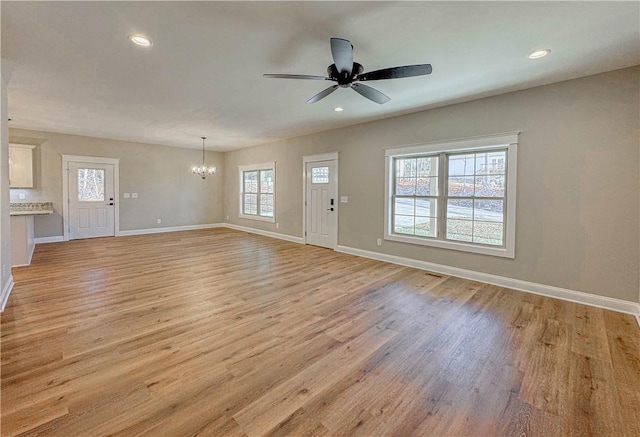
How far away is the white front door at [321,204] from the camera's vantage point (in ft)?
20.7

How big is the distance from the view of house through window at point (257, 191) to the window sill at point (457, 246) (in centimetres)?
404

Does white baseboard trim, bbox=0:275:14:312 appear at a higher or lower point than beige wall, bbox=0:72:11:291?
lower

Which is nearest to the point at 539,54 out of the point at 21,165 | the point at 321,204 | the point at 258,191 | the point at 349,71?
the point at 349,71

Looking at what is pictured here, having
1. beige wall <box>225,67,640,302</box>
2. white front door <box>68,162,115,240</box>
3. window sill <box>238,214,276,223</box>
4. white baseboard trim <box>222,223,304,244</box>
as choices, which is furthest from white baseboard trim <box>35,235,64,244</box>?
beige wall <box>225,67,640,302</box>

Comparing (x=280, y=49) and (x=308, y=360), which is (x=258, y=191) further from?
(x=308, y=360)

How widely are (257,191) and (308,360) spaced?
274 inches

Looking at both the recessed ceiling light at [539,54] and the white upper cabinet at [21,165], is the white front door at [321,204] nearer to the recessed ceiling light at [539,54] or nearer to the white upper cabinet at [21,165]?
the recessed ceiling light at [539,54]

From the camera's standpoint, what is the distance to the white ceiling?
2.25 meters

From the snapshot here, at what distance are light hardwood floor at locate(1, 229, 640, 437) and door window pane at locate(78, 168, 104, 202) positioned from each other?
155 inches

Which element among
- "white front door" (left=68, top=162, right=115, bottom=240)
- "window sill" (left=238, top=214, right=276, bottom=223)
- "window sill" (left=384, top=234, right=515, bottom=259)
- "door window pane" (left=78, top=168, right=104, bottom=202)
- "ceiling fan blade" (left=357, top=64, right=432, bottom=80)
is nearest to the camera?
"ceiling fan blade" (left=357, top=64, right=432, bottom=80)

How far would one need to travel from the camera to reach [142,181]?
823cm

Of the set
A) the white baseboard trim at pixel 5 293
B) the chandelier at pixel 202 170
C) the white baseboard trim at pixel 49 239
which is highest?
the chandelier at pixel 202 170

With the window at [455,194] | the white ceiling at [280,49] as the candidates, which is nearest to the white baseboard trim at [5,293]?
the white ceiling at [280,49]

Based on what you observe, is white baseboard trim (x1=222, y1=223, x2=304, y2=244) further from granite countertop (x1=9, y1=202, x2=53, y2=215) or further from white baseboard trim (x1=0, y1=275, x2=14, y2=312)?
white baseboard trim (x1=0, y1=275, x2=14, y2=312)
